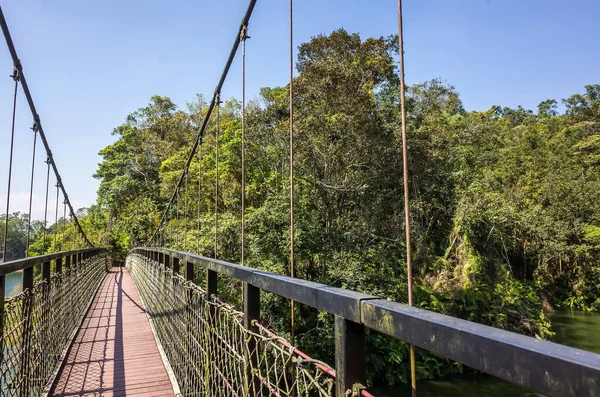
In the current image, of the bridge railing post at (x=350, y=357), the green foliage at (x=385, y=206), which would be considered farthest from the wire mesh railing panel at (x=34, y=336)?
the green foliage at (x=385, y=206)

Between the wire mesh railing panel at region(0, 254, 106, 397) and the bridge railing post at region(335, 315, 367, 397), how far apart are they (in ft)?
4.89

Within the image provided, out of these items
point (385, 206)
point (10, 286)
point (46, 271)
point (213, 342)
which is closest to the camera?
point (213, 342)

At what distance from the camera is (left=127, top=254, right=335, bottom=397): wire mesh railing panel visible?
80 centimetres

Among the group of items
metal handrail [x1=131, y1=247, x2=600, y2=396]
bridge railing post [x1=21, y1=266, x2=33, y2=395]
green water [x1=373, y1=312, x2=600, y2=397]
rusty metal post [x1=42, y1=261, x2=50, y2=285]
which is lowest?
green water [x1=373, y1=312, x2=600, y2=397]

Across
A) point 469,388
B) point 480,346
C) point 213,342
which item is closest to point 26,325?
point 213,342

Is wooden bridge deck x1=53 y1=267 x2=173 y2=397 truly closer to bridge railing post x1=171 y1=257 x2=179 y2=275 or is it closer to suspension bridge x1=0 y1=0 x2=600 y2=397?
suspension bridge x1=0 y1=0 x2=600 y2=397

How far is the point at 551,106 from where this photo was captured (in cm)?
3170

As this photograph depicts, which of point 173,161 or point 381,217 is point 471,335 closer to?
point 381,217

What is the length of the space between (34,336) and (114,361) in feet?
3.15

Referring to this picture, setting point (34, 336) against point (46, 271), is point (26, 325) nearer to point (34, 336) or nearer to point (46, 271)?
point (34, 336)

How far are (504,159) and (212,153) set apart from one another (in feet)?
43.2

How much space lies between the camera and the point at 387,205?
9.21 metres

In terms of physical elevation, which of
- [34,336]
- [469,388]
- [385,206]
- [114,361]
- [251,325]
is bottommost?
[469,388]

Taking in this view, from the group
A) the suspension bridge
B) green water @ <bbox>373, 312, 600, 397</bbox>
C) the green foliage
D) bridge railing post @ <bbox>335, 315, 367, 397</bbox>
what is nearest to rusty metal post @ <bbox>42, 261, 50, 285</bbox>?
the suspension bridge
